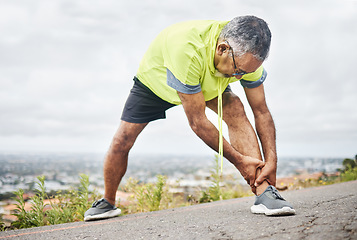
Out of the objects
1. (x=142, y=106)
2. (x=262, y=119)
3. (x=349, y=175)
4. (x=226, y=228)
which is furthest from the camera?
(x=349, y=175)

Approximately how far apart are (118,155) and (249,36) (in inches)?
70.0

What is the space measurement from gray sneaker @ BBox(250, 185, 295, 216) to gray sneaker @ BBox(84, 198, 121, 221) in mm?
1546

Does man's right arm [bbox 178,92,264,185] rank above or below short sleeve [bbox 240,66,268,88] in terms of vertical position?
below

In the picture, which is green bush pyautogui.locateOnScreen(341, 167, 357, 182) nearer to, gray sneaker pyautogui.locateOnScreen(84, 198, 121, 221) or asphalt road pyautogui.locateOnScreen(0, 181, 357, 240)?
asphalt road pyautogui.locateOnScreen(0, 181, 357, 240)

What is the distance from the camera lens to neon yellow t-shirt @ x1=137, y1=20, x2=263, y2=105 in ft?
7.68

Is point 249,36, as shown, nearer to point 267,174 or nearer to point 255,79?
point 255,79

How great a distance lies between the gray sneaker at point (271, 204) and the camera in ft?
7.65

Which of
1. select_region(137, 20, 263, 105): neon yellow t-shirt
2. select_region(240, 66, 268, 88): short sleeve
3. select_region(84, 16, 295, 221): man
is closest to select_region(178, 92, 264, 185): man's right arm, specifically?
select_region(84, 16, 295, 221): man

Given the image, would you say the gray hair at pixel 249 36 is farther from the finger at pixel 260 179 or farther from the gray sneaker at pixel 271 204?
the gray sneaker at pixel 271 204

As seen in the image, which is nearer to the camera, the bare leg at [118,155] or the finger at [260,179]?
the finger at [260,179]

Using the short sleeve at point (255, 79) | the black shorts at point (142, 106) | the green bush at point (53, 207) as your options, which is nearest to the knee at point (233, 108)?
the short sleeve at point (255, 79)

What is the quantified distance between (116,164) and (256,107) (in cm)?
152

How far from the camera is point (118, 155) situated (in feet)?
10.7

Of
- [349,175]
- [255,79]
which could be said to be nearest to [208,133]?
[255,79]
